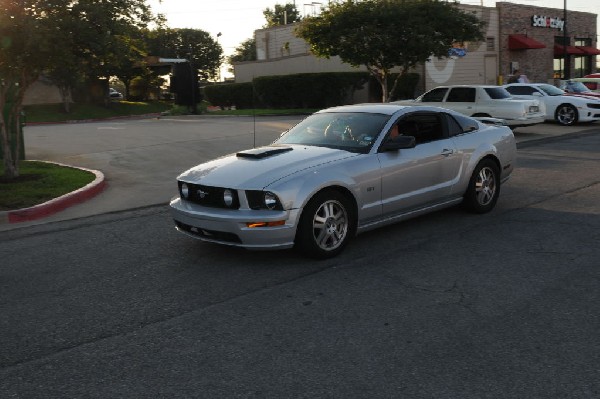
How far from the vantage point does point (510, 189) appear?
9922 mm

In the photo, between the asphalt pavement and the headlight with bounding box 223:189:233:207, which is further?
the asphalt pavement

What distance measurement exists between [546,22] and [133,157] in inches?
1401

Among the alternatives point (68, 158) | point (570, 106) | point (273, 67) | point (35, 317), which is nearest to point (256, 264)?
point (35, 317)

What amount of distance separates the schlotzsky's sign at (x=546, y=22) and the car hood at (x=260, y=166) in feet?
128

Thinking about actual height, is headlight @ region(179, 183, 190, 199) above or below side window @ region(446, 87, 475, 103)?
below

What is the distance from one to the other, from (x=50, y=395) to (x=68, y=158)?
12831 mm

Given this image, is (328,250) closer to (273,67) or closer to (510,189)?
(510,189)

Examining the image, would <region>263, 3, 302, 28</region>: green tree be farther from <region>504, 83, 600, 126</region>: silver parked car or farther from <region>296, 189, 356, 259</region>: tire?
<region>296, 189, 356, 259</region>: tire

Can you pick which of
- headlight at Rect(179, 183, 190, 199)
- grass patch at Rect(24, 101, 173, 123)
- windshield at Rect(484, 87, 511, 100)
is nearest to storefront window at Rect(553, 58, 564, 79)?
windshield at Rect(484, 87, 511, 100)

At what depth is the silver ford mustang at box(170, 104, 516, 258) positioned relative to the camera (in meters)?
5.82

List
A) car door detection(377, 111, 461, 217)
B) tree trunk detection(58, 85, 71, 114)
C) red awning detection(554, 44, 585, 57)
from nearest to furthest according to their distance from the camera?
car door detection(377, 111, 461, 217) → red awning detection(554, 44, 585, 57) → tree trunk detection(58, 85, 71, 114)

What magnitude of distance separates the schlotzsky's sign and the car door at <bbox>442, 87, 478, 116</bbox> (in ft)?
83.5

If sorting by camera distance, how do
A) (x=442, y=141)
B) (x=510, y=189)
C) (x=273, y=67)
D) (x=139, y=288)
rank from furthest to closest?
(x=273, y=67) → (x=510, y=189) → (x=442, y=141) → (x=139, y=288)

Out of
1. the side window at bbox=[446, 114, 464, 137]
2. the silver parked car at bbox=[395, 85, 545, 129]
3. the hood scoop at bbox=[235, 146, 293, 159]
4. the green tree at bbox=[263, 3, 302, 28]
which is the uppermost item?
the green tree at bbox=[263, 3, 302, 28]
